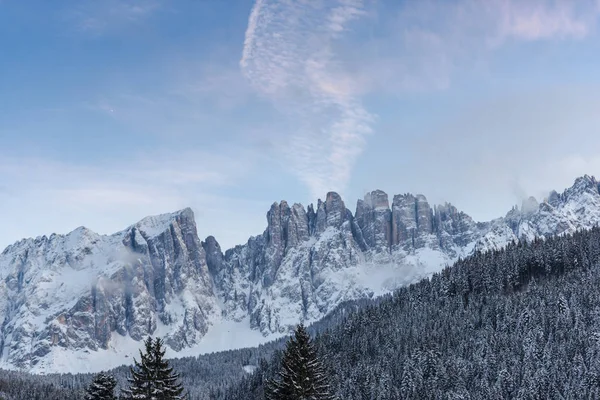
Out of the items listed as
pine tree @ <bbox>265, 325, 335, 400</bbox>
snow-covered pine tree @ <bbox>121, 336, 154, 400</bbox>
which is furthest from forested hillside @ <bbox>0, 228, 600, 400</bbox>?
snow-covered pine tree @ <bbox>121, 336, 154, 400</bbox>

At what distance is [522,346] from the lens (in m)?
133

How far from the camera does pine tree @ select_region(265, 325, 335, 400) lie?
125 feet

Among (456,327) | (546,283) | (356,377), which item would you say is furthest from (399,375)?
(546,283)

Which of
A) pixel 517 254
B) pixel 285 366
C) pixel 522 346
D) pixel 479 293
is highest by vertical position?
pixel 517 254

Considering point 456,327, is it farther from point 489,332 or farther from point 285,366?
point 285,366

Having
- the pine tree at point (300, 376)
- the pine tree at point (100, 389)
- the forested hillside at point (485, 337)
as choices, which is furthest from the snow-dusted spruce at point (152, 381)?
the forested hillside at point (485, 337)

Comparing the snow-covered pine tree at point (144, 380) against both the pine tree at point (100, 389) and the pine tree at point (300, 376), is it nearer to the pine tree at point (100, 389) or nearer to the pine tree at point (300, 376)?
the pine tree at point (100, 389)

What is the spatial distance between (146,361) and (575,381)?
104 metres

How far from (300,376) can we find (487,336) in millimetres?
114814

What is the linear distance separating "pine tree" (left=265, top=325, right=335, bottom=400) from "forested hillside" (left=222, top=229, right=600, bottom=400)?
293ft

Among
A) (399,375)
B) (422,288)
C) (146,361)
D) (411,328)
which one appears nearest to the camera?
(146,361)

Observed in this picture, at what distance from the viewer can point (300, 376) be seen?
38.3 m

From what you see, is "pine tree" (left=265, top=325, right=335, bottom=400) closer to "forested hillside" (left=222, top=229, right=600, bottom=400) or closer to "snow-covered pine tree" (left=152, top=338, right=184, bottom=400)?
"snow-covered pine tree" (left=152, top=338, right=184, bottom=400)

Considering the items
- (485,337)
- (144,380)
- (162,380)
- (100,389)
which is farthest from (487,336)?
(144,380)
